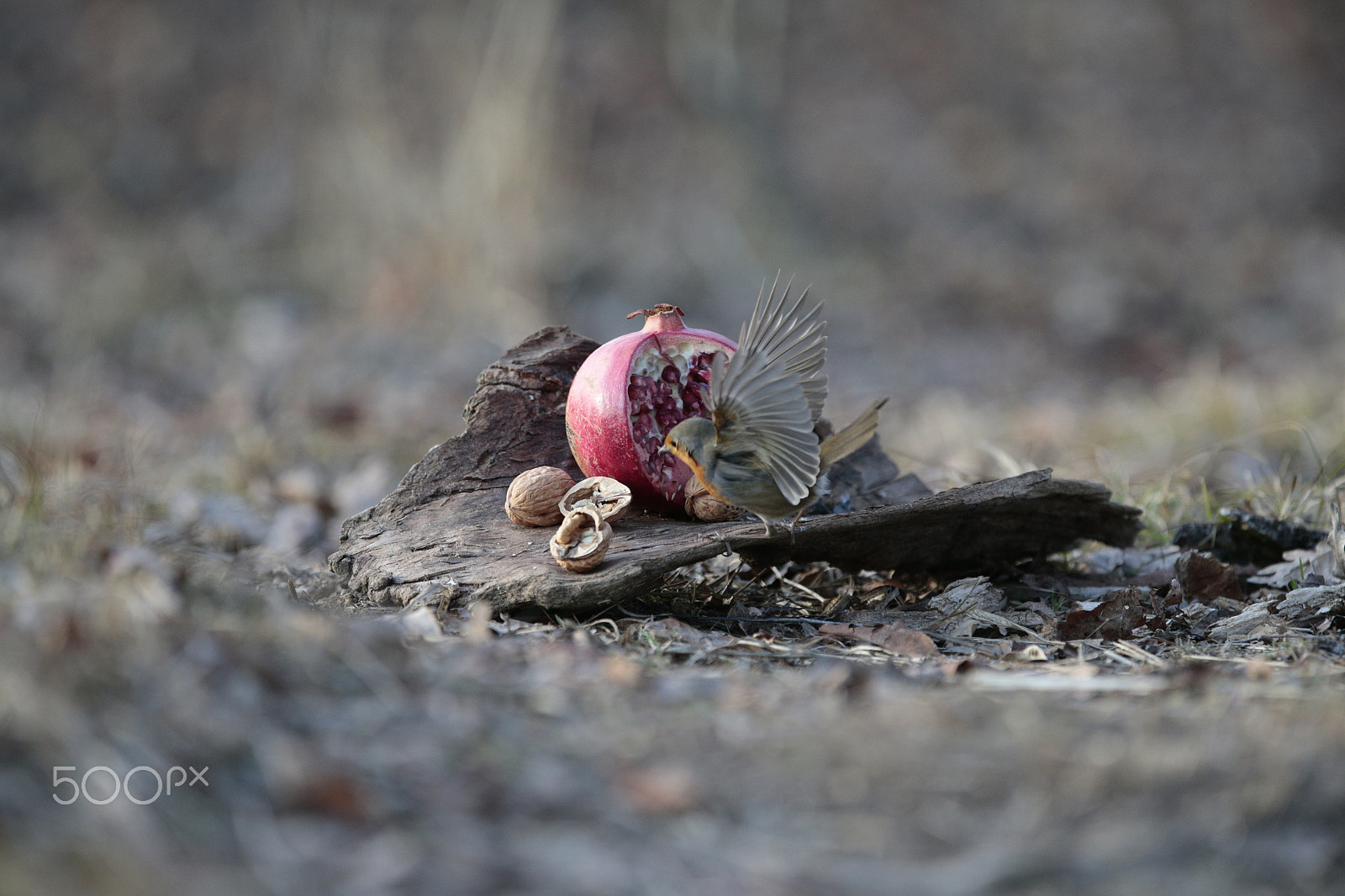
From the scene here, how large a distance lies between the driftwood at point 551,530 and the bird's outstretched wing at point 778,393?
17cm

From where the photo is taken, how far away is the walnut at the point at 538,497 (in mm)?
2905

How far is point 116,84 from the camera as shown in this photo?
34.3 feet

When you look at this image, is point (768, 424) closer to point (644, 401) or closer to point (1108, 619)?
point (644, 401)

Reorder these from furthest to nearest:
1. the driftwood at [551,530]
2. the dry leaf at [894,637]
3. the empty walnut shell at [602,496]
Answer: the empty walnut shell at [602,496] < the driftwood at [551,530] < the dry leaf at [894,637]

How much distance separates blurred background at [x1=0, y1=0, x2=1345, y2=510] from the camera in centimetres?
622

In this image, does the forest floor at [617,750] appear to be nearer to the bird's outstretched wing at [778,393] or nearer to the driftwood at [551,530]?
the driftwood at [551,530]

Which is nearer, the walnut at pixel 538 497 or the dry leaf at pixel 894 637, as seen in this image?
the dry leaf at pixel 894 637

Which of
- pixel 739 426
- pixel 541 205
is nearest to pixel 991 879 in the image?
pixel 739 426

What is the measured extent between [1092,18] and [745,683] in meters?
10.9

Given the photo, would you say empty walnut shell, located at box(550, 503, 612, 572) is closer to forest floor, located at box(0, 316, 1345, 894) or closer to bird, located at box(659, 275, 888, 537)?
forest floor, located at box(0, 316, 1345, 894)

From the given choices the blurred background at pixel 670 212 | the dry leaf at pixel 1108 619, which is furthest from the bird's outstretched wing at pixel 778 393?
the blurred background at pixel 670 212

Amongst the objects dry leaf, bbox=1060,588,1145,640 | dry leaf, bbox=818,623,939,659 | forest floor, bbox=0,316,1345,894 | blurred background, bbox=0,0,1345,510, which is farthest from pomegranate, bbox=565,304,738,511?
blurred background, bbox=0,0,1345,510

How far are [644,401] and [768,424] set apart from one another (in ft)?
1.55

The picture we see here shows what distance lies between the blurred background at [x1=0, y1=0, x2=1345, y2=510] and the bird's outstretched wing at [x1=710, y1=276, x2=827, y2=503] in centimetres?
220
